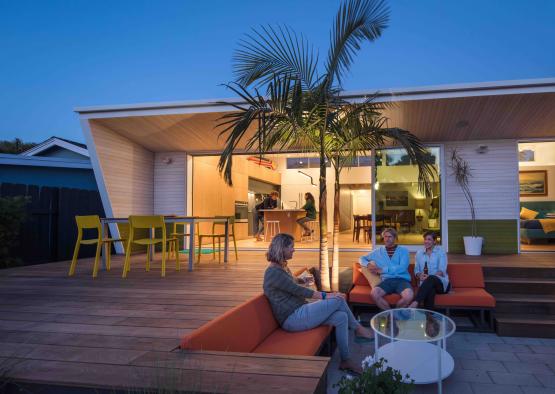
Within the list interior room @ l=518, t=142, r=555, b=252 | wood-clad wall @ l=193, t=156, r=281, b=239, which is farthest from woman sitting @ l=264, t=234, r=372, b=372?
interior room @ l=518, t=142, r=555, b=252

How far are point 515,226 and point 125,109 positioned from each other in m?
7.48

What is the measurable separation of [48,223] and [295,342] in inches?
256

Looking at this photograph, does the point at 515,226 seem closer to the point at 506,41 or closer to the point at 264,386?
the point at 264,386

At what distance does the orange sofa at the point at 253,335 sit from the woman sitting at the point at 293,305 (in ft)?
0.22

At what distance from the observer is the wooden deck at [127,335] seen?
1.99 m

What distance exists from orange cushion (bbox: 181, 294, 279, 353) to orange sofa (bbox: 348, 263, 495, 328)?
1857 mm

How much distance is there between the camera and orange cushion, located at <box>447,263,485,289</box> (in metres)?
5.11

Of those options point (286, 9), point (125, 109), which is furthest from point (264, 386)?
point (286, 9)

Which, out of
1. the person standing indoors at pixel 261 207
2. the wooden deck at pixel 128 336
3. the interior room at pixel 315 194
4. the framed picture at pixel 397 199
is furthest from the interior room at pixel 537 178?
the wooden deck at pixel 128 336

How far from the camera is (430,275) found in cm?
464

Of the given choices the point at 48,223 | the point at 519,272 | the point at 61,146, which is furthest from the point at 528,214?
the point at 61,146

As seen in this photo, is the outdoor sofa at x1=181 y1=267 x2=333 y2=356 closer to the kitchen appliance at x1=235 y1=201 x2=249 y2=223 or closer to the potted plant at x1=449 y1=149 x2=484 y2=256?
the potted plant at x1=449 y1=149 x2=484 y2=256

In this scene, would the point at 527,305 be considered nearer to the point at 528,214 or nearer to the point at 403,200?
the point at 403,200

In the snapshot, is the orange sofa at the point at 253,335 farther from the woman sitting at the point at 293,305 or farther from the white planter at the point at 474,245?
the white planter at the point at 474,245
